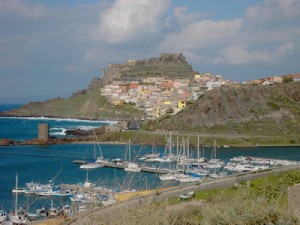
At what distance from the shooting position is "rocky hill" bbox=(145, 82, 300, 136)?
153 feet

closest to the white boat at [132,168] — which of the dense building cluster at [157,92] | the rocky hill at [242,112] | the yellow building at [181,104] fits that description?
the rocky hill at [242,112]

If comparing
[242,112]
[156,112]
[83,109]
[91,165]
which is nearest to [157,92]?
[83,109]

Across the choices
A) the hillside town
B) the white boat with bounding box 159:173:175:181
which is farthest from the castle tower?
the white boat with bounding box 159:173:175:181

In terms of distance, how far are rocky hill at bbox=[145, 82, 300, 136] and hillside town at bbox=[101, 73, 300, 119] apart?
18.1ft

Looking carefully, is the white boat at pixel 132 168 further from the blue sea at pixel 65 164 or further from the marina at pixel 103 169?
the blue sea at pixel 65 164

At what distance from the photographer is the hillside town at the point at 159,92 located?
60.4m

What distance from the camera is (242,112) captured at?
4875 cm

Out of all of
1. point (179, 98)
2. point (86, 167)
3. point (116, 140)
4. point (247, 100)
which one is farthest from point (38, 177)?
point (179, 98)

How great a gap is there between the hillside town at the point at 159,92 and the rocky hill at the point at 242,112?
5.52m

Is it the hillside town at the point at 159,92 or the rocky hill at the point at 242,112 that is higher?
the hillside town at the point at 159,92

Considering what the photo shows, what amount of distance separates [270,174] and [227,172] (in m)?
11.2

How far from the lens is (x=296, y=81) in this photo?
54.4 meters

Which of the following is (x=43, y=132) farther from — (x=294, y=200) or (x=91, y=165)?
(x=294, y=200)

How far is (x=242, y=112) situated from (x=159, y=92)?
96.8 ft
